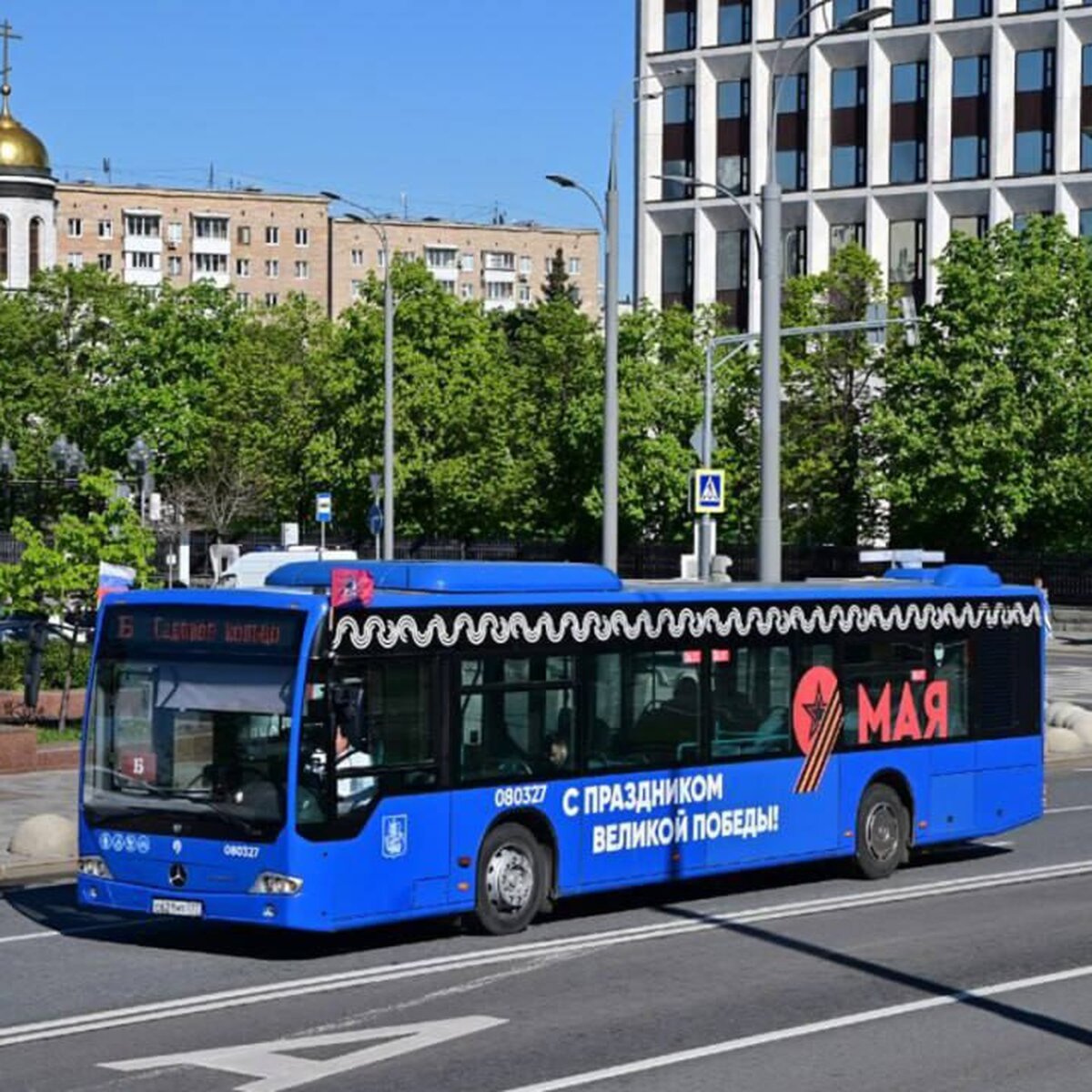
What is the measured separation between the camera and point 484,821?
53.2 feet

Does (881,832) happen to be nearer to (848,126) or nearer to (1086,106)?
(1086,106)

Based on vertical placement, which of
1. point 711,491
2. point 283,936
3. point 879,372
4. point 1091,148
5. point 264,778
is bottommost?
point 283,936

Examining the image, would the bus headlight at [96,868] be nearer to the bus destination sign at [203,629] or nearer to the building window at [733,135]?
the bus destination sign at [203,629]

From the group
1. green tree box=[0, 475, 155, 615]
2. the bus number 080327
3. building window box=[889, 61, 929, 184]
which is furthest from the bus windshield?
building window box=[889, 61, 929, 184]

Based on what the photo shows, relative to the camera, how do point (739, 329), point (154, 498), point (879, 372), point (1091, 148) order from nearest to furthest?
1. point (154, 498)
2. point (879, 372)
3. point (1091, 148)
4. point (739, 329)

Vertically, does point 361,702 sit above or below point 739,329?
below

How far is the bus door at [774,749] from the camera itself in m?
18.3

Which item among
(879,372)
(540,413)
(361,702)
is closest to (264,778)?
(361,702)

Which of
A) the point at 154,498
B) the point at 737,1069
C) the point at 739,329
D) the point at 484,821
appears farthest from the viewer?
the point at 739,329

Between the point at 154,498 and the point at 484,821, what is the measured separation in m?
41.0

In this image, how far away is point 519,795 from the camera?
16500mm

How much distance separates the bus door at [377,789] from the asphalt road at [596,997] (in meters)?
0.48

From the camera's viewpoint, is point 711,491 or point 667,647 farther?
point 711,491

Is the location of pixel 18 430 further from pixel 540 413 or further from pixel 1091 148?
pixel 1091 148
